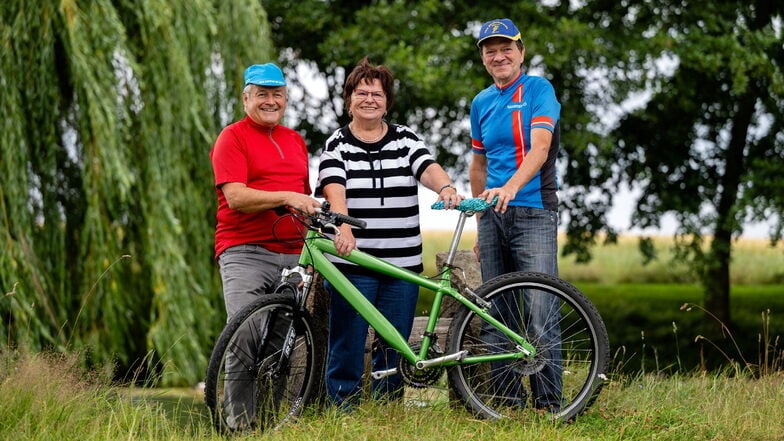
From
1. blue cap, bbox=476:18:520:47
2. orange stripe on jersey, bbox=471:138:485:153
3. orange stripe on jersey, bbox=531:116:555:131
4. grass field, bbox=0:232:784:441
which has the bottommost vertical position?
grass field, bbox=0:232:784:441

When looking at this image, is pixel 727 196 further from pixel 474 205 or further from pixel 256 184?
pixel 256 184

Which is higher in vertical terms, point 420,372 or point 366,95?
point 366,95

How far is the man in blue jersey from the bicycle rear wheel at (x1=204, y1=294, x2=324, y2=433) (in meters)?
0.84

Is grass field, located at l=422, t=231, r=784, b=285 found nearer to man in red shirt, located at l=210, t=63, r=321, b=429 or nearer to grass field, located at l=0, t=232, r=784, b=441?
grass field, located at l=0, t=232, r=784, b=441

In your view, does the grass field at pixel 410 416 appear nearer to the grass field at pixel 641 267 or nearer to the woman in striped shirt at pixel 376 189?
the woman in striped shirt at pixel 376 189

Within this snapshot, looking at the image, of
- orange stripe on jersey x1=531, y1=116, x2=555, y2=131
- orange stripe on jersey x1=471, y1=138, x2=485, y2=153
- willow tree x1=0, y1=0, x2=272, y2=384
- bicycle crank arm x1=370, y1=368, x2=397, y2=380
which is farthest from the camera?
willow tree x1=0, y1=0, x2=272, y2=384

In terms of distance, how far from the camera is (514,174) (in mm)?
3807

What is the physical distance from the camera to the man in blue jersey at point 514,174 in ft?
12.8

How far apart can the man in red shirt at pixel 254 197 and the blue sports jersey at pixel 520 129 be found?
819 millimetres

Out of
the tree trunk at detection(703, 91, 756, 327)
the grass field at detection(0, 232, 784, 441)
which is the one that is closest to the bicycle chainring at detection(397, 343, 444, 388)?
the grass field at detection(0, 232, 784, 441)

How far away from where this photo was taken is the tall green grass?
376cm

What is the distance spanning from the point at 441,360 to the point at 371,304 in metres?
0.37

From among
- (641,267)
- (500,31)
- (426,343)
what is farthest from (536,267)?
(641,267)

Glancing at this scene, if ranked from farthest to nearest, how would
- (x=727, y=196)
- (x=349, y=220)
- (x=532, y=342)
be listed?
1. (x=727, y=196)
2. (x=532, y=342)
3. (x=349, y=220)
